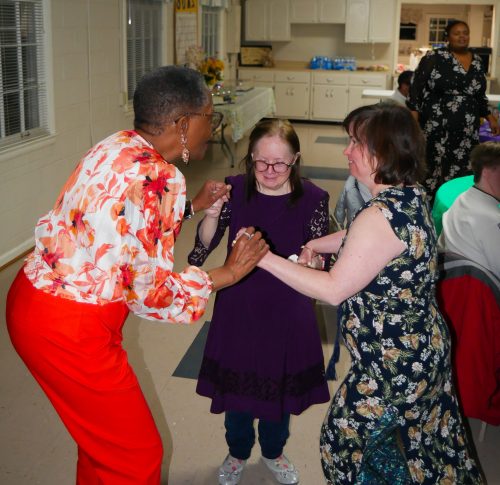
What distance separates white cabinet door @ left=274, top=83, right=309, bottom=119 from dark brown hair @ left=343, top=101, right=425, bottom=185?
397 inches

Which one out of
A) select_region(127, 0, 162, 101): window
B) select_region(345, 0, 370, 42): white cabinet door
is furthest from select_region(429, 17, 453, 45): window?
select_region(127, 0, 162, 101): window

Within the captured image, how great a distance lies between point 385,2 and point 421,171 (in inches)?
405

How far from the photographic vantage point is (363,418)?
1.72m

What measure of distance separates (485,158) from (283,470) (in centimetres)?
158

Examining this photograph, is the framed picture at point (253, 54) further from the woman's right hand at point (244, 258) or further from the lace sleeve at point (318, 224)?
the woman's right hand at point (244, 258)

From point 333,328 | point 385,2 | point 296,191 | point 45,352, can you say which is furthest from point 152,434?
point 385,2

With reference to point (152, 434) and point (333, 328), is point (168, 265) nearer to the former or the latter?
point (152, 434)

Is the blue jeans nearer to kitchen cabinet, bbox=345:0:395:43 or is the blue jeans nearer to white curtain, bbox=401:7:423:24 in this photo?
kitchen cabinet, bbox=345:0:395:43

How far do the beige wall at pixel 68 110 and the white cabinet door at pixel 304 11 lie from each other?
570 centimetres

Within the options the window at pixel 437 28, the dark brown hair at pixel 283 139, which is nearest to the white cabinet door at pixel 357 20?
the window at pixel 437 28

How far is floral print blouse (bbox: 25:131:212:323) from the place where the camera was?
146 centimetres

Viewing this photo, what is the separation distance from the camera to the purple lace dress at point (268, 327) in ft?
6.81

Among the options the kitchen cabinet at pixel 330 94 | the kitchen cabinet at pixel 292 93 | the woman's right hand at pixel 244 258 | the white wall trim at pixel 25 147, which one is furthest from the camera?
the kitchen cabinet at pixel 292 93

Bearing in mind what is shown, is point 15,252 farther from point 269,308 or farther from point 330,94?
point 330,94
